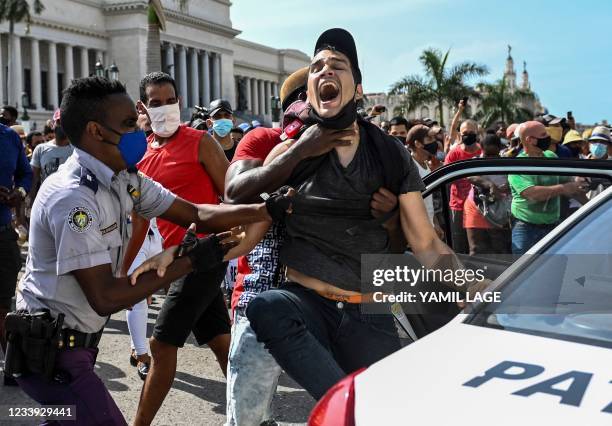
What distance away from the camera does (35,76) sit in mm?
59250

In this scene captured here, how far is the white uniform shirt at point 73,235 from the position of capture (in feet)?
8.79

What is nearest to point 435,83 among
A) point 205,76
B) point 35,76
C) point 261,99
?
point 35,76

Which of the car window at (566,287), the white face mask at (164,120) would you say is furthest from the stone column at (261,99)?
the car window at (566,287)

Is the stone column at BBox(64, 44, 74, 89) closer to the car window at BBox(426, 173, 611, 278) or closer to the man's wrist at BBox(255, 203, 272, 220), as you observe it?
the car window at BBox(426, 173, 611, 278)

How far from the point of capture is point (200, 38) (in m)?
78.4

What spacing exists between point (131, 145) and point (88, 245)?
471 millimetres

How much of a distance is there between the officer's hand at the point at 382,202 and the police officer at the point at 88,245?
421mm

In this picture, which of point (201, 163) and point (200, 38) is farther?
point (200, 38)

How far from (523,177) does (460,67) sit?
30.6 meters

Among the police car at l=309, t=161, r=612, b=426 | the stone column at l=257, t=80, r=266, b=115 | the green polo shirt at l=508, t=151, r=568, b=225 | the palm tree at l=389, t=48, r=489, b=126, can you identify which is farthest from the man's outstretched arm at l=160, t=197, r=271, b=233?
the stone column at l=257, t=80, r=266, b=115

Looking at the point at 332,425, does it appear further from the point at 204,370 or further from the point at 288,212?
the point at 204,370

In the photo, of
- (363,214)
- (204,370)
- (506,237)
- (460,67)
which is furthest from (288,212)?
(460,67)

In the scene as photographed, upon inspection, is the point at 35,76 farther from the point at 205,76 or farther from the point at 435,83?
the point at 435,83

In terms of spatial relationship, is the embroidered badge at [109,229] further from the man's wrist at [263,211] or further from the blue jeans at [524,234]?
the blue jeans at [524,234]
